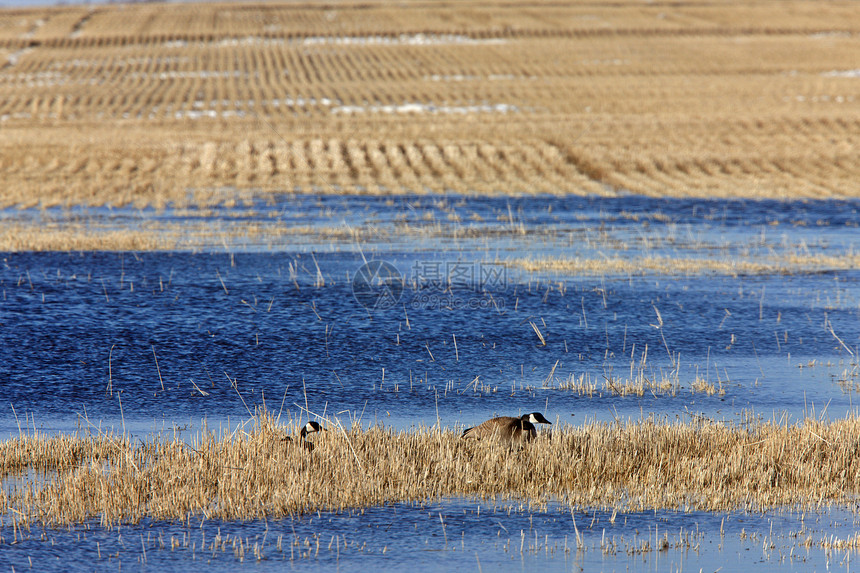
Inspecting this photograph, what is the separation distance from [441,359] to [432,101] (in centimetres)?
4245

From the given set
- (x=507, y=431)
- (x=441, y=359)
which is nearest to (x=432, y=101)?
(x=441, y=359)

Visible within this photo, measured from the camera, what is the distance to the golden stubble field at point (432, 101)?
108 feet

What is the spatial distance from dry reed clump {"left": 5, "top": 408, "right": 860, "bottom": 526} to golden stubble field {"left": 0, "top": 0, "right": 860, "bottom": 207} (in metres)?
20.6

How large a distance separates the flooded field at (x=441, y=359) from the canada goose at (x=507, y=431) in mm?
724

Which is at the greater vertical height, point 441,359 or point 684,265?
point 441,359

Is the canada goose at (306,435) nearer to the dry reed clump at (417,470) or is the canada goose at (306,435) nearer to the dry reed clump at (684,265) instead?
the dry reed clump at (417,470)

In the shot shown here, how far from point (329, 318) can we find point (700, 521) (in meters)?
7.58

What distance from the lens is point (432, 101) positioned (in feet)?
173

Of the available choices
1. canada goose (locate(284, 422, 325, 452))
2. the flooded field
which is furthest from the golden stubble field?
canada goose (locate(284, 422, 325, 452))

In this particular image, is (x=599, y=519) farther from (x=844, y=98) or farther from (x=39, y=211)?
(x=844, y=98)

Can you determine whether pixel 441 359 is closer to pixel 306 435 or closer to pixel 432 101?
pixel 306 435

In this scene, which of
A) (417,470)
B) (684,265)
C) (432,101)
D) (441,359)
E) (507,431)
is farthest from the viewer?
(432,101)

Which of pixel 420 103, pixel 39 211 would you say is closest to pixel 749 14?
pixel 420 103

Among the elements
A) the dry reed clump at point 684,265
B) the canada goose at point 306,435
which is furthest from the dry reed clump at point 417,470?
the dry reed clump at point 684,265
